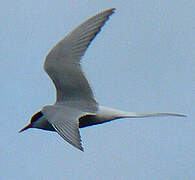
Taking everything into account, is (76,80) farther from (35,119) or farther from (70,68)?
(35,119)

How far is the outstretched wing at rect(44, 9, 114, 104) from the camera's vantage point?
923 centimetres

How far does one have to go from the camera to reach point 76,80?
9336mm

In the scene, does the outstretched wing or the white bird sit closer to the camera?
the white bird

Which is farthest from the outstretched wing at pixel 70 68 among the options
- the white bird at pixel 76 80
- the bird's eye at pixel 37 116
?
the bird's eye at pixel 37 116

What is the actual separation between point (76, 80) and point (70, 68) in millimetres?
193

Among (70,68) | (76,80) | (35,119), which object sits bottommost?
(35,119)

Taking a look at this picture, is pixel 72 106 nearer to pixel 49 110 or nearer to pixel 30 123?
pixel 49 110

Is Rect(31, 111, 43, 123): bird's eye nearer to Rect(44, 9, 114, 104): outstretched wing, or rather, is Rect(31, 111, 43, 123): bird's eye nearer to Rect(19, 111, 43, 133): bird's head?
Rect(19, 111, 43, 133): bird's head

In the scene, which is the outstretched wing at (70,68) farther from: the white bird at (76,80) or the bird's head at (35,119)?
the bird's head at (35,119)

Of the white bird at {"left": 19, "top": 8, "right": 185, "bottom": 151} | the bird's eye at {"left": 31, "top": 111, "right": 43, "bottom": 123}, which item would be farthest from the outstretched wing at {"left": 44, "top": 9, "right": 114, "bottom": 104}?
the bird's eye at {"left": 31, "top": 111, "right": 43, "bottom": 123}

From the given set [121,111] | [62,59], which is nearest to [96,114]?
[121,111]

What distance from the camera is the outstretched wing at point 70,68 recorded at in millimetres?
9227

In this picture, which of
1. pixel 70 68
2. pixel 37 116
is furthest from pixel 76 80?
pixel 37 116

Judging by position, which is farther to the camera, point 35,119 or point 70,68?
point 35,119
